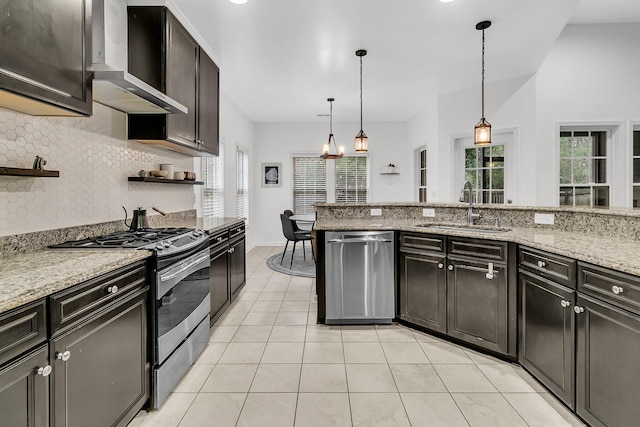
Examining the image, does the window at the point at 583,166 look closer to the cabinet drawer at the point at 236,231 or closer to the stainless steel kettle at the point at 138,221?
the cabinet drawer at the point at 236,231

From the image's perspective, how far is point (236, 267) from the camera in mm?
3508

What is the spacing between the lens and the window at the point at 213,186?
14.8 feet

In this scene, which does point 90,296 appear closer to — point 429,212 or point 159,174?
point 159,174

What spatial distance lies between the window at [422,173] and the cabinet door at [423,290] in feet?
12.6

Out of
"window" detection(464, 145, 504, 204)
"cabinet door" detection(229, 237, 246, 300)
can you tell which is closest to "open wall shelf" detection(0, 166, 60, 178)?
"cabinet door" detection(229, 237, 246, 300)

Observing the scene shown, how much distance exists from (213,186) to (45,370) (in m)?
3.91

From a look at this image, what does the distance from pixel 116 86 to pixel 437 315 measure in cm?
273

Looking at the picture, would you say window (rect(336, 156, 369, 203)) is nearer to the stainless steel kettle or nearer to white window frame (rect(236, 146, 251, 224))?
white window frame (rect(236, 146, 251, 224))

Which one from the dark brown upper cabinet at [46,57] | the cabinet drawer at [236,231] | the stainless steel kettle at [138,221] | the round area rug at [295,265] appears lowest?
the round area rug at [295,265]

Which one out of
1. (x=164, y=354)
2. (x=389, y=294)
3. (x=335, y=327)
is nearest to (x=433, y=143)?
(x=389, y=294)

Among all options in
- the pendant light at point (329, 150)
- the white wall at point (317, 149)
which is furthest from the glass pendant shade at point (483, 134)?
the white wall at point (317, 149)

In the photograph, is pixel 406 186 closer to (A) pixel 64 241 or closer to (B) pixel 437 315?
(B) pixel 437 315

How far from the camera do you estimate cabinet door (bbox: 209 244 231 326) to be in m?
2.77

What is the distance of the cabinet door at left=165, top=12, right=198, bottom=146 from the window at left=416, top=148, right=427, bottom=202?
4.52 meters
